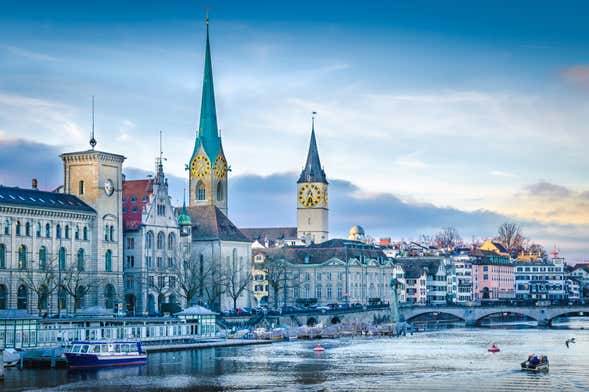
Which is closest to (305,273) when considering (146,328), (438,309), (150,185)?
(438,309)

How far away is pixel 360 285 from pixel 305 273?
9.49 metres

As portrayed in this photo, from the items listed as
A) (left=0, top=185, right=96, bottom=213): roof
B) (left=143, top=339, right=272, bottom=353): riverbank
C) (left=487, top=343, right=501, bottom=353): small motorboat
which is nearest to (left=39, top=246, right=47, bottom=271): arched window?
(left=0, top=185, right=96, bottom=213): roof

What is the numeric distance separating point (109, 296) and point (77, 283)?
10399mm

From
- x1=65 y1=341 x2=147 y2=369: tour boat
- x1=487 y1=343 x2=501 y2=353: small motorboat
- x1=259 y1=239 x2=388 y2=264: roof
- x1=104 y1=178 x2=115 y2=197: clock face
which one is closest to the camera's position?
x1=65 y1=341 x2=147 y2=369: tour boat

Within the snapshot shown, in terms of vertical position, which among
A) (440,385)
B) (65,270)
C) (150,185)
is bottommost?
(440,385)

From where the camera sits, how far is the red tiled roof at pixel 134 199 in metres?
145

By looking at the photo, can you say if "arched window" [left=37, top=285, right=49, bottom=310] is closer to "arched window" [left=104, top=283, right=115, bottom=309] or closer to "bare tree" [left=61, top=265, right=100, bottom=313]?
"bare tree" [left=61, top=265, right=100, bottom=313]

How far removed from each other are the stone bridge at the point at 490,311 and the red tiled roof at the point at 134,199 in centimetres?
4553

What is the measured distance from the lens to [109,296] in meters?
138

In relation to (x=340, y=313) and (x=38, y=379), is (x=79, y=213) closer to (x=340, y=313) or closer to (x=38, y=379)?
(x=340, y=313)

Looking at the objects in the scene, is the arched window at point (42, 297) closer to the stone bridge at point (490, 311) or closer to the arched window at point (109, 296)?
the arched window at point (109, 296)

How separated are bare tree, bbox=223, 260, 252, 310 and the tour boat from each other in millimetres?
54115

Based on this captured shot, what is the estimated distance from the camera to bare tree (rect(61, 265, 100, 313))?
128 metres

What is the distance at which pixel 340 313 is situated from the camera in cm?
15750
